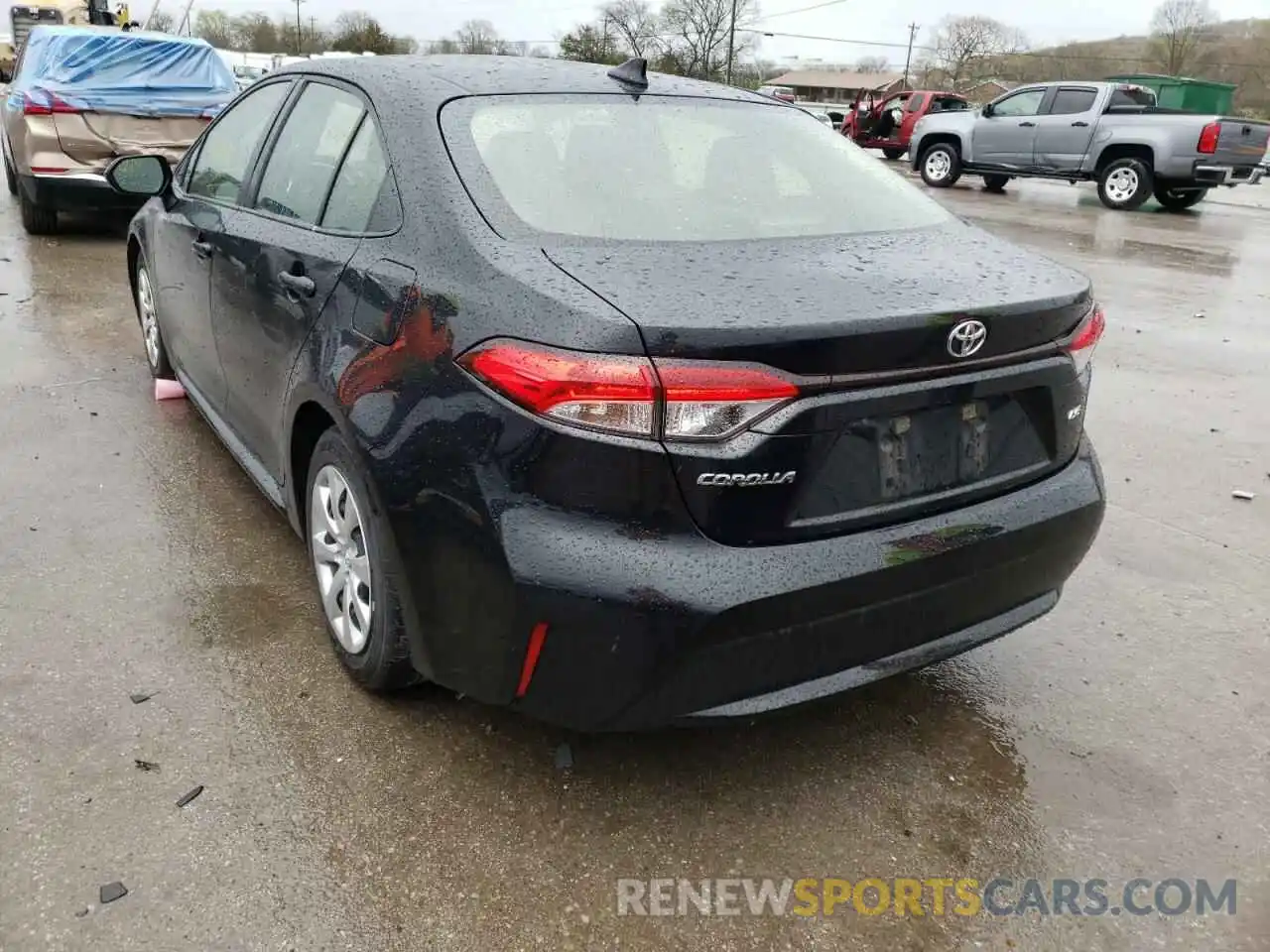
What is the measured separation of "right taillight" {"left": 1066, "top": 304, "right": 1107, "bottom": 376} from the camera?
95.3 inches

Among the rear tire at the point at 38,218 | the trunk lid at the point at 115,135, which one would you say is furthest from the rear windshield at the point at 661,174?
the rear tire at the point at 38,218

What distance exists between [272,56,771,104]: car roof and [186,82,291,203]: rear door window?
304 mm

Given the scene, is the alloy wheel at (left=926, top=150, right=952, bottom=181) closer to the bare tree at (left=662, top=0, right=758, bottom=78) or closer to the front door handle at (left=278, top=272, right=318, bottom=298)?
the front door handle at (left=278, top=272, right=318, bottom=298)

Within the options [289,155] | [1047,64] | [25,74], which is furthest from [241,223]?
[1047,64]

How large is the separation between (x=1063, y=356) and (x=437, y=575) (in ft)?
5.03

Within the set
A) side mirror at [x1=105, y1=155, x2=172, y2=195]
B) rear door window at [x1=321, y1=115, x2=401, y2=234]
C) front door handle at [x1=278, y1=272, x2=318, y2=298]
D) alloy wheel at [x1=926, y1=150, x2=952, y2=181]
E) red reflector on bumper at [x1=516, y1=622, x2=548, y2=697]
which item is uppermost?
rear door window at [x1=321, y1=115, x2=401, y2=234]

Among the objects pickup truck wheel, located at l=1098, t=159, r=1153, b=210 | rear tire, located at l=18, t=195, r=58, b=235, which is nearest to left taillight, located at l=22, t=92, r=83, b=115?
rear tire, located at l=18, t=195, r=58, b=235

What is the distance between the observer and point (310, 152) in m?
3.09

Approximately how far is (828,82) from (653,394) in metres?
102

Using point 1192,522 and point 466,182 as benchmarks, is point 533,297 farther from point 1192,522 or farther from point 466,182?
point 1192,522

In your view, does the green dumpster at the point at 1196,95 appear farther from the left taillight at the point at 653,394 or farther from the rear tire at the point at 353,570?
the left taillight at the point at 653,394

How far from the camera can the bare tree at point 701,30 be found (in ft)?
226

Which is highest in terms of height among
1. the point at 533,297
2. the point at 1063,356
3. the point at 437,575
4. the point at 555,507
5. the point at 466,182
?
the point at 466,182

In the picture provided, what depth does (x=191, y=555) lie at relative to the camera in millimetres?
3453
